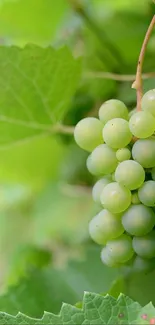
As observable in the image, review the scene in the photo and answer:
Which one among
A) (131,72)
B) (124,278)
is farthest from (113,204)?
(131,72)

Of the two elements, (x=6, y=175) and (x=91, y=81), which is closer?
(x=91, y=81)

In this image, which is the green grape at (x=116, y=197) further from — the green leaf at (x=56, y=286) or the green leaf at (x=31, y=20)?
the green leaf at (x=31, y=20)

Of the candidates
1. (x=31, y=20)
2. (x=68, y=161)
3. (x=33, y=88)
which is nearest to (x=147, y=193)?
(x=33, y=88)

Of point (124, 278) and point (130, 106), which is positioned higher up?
point (130, 106)

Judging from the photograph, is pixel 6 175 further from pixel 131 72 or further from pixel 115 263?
pixel 115 263

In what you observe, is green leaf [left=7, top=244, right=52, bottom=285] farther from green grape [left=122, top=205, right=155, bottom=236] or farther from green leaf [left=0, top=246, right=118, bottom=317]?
green grape [left=122, top=205, right=155, bottom=236]

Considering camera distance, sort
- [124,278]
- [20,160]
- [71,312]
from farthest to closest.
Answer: [20,160] → [124,278] → [71,312]
